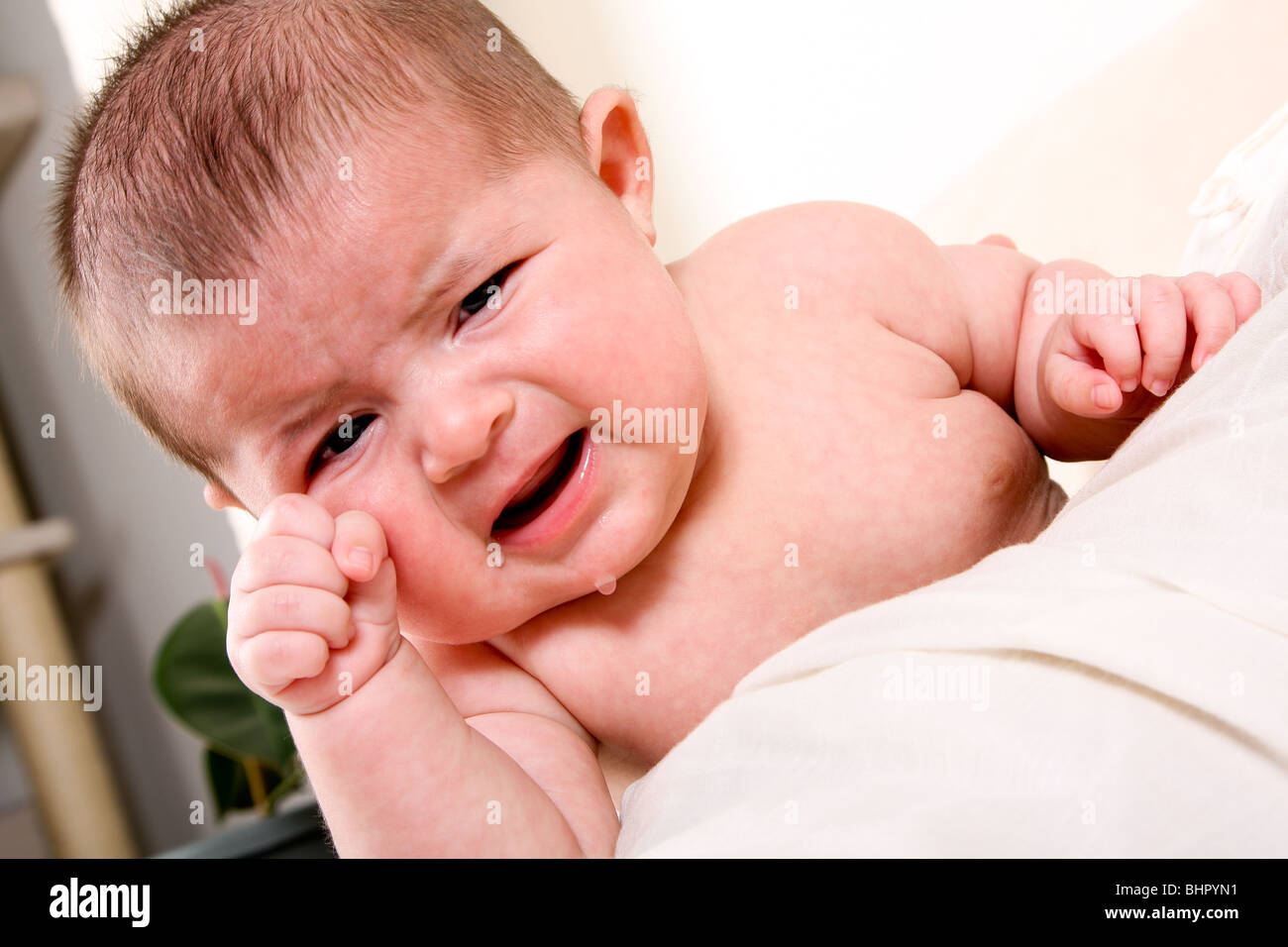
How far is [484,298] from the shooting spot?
671 mm

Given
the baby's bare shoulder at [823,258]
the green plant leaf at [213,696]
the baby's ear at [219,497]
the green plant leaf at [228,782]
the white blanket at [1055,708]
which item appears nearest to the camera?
the white blanket at [1055,708]

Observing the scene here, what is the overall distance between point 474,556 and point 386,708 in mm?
118

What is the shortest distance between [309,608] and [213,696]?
109 cm

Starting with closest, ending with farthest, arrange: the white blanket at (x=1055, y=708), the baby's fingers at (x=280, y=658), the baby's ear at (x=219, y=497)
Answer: the white blanket at (x=1055, y=708) < the baby's fingers at (x=280, y=658) < the baby's ear at (x=219, y=497)

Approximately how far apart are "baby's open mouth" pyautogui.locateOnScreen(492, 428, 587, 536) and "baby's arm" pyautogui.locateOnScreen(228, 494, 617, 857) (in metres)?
0.10

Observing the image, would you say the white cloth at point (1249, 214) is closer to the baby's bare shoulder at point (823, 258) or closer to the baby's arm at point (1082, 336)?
the baby's arm at point (1082, 336)

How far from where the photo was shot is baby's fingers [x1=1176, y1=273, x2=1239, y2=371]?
2.24 feet

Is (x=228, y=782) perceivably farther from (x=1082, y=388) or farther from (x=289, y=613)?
(x=1082, y=388)

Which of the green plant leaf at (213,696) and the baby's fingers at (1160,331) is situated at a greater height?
→ the baby's fingers at (1160,331)

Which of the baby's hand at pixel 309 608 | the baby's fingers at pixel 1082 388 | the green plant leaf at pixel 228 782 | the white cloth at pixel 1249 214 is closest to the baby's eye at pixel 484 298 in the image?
the baby's hand at pixel 309 608

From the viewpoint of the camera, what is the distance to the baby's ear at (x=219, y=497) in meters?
0.78

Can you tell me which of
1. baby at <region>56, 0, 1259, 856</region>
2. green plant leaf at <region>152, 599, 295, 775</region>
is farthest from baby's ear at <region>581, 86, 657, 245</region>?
green plant leaf at <region>152, 599, 295, 775</region>

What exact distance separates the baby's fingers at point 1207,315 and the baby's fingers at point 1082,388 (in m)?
0.06

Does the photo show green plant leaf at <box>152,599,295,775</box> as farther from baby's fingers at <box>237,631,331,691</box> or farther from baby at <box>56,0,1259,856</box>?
baby's fingers at <box>237,631,331,691</box>
